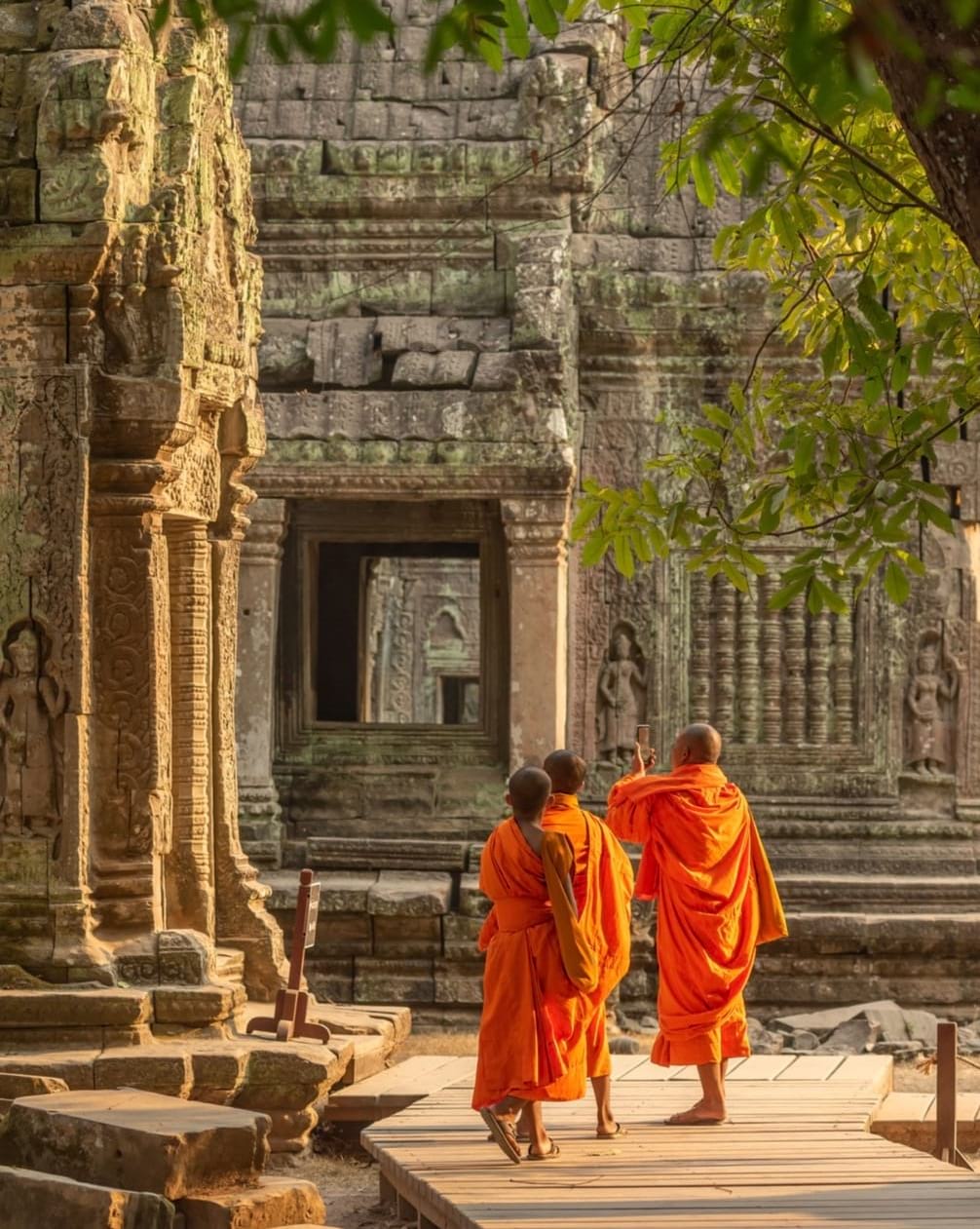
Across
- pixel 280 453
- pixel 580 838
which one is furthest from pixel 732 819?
pixel 280 453

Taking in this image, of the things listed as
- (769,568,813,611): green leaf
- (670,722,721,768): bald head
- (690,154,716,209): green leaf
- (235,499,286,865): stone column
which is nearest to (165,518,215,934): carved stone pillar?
(670,722,721,768): bald head

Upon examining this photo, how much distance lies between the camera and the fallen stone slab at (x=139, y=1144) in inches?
232

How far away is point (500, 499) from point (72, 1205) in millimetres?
6866

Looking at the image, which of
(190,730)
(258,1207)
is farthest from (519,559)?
(258,1207)

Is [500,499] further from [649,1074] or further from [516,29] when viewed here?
[516,29]

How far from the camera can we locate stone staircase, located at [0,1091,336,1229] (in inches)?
223

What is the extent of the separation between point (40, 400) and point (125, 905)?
5.71ft

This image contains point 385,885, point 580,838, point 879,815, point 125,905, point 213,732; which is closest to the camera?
point 580,838

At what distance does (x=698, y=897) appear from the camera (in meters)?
7.34

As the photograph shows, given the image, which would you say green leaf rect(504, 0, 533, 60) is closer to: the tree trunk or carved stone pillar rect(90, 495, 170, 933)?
the tree trunk

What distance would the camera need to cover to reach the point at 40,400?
737 centimetres

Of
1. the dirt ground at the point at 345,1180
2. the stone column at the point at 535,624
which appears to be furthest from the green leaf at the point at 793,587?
the stone column at the point at 535,624

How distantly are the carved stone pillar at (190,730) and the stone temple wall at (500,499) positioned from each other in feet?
12.1

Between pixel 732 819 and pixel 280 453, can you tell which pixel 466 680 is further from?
pixel 732 819
